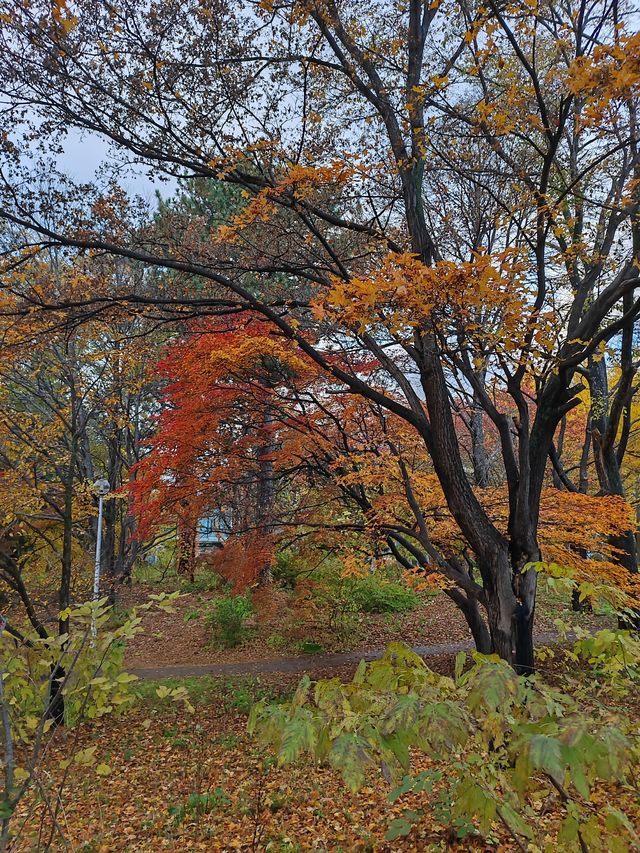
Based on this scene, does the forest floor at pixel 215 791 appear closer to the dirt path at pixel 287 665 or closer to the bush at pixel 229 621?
the dirt path at pixel 287 665

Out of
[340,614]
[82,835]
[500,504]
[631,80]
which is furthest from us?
[340,614]

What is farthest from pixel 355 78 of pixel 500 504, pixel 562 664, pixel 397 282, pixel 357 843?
pixel 562 664

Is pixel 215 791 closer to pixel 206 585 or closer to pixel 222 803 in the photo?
pixel 222 803

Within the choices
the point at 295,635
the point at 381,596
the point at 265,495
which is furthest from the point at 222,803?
the point at 381,596

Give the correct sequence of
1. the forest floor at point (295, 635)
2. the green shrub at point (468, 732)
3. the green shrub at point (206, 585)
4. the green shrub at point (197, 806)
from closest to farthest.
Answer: the green shrub at point (468, 732) < the green shrub at point (197, 806) < the forest floor at point (295, 635) < the green shrub at point (206, 585)

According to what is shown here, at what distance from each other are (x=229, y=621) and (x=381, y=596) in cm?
413

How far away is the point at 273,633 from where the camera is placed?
12.4 metres

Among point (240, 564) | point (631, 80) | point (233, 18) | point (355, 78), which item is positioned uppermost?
point (233, 18)

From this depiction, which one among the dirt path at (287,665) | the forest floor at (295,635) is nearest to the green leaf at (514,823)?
the forest floor at (295,635)

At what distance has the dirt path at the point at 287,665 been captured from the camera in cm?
1034

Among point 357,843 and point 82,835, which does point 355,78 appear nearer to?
point 357,843

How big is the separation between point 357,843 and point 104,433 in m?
12.1

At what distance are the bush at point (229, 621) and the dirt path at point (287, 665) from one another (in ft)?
3.47

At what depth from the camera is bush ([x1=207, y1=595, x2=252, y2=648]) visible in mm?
12102
